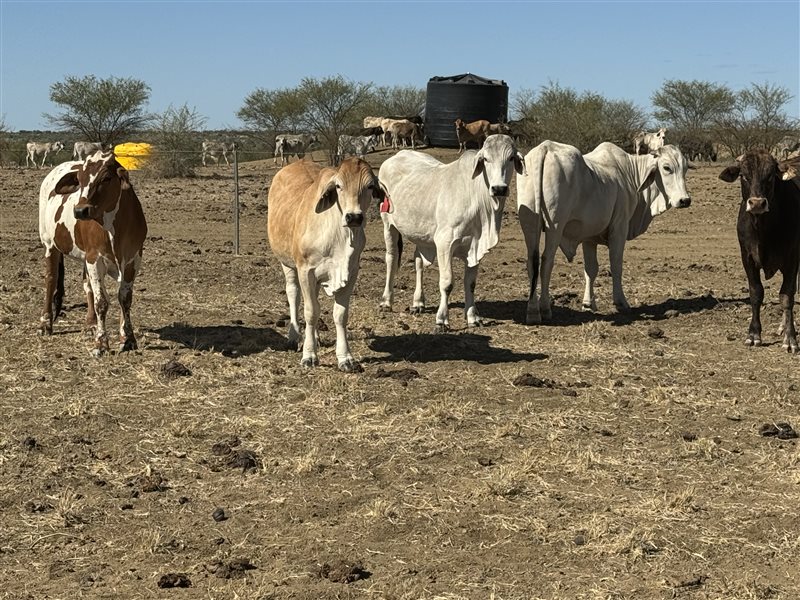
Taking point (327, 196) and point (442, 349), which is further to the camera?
point (442, 349)

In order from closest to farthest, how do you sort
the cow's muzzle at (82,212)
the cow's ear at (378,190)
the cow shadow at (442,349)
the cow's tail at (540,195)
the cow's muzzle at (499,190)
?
the cow's ear at (378,190) → the cow's muzzle at (82,212) → the cow shadow at (442,349) → the cow's muzzle at (499,190) → the cow's tail at (540,195)

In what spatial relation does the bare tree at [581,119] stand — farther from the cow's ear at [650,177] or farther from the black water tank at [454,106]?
the cow's ear at [650,177]

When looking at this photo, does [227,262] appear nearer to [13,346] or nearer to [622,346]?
[13,346]

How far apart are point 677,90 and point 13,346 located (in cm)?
5085

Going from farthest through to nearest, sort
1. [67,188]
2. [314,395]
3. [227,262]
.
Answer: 1. [227,262]
2. [67,188]
3. [314,395]

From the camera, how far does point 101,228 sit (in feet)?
31.6

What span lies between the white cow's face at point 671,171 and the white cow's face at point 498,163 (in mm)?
2411

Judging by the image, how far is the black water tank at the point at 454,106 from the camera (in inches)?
1734

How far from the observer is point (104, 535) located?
580 cm

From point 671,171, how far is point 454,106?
3206 cm

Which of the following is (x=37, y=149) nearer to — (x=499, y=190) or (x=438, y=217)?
(x=438, y=217)

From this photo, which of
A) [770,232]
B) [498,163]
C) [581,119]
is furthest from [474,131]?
[770,232]

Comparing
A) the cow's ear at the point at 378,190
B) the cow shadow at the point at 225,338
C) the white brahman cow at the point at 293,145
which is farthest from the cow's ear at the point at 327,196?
the white brahman cow at the point at 293,145

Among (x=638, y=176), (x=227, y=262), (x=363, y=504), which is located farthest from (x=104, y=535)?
(x=227, y=262)
